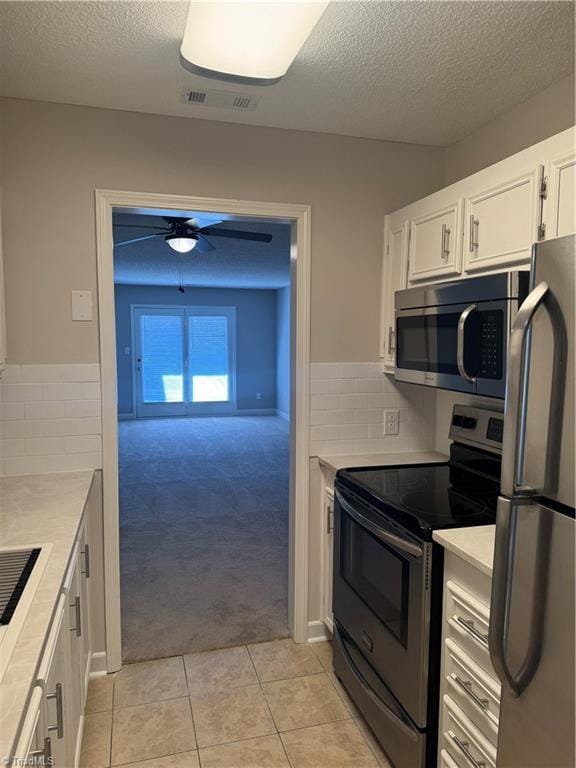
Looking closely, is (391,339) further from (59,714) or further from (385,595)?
(59,714)

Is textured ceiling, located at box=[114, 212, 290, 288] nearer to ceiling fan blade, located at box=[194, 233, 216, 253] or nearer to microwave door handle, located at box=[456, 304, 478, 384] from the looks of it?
ceiling fan blade, located at box=[194, 233, 216, 253]

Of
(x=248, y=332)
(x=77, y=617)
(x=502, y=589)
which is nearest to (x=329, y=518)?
(x=77, y=617)

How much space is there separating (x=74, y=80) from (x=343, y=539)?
208cm

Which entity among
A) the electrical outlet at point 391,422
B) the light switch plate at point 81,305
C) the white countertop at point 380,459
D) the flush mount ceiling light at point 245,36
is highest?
the flush mount ceiling light at point 245,36

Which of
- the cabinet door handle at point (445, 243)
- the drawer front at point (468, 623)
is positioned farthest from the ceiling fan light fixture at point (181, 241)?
the drawer front at point (468, 623)

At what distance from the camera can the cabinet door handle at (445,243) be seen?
209cm

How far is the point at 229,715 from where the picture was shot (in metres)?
2.13

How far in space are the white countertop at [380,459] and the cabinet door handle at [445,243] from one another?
3.10ft

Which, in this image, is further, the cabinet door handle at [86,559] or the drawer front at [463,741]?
the cabinet door handle at [86,559]

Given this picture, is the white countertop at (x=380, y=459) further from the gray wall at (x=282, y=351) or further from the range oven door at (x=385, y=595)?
the gray wall at (x=282, y=351)

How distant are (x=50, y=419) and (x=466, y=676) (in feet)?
6.01

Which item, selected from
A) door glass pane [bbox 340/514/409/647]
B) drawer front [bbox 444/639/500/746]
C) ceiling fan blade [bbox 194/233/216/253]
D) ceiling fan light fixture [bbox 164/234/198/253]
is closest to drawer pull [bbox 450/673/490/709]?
drawer front [bbox 444/639/500/746]

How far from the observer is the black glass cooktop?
1703 mm

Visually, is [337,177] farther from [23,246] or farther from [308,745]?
[308,745]
